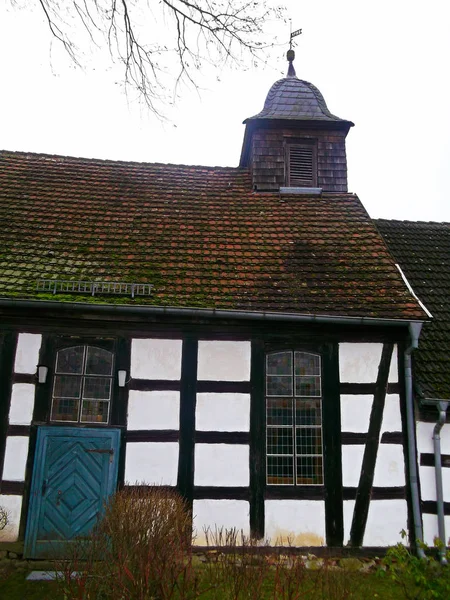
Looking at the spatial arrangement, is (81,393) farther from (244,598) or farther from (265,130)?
(265,130)

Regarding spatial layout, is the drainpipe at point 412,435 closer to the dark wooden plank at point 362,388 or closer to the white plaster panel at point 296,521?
the dark wooden plank at point 362,388

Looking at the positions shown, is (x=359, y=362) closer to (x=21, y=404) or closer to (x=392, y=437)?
(x=392, y=437)

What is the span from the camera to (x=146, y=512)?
4781mm

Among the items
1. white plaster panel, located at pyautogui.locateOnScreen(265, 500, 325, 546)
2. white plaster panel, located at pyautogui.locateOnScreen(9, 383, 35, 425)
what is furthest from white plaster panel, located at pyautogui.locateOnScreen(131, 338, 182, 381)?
white plaster panel, located at pyautogui.locateOnScreen(265, 500, 325, 546)

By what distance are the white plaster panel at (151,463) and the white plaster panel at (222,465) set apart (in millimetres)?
347

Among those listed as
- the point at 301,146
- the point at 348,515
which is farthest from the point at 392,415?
the point at 301,146

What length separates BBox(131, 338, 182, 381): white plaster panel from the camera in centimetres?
756

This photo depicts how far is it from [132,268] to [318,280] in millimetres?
3000

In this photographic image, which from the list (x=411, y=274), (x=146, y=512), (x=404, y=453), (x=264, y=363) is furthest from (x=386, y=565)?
(x=411, y=274)

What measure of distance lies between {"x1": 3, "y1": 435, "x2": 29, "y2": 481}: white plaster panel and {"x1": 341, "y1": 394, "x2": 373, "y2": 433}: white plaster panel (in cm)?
463

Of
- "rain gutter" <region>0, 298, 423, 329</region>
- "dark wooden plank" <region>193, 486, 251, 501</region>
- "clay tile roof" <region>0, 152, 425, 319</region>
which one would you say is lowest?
"dark wooden plank" <region>193, 486, 251, 501</region>

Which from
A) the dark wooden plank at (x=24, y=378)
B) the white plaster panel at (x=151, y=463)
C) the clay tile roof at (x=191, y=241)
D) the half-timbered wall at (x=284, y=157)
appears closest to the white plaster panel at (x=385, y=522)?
→ the clay tile roof at (x=191, y=241)

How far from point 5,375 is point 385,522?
588cm

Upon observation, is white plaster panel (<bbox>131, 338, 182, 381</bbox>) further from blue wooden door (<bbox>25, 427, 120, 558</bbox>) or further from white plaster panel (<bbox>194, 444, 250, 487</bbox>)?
white plaster panel (<bbox>194, 444, 250, 487</bbox>)
